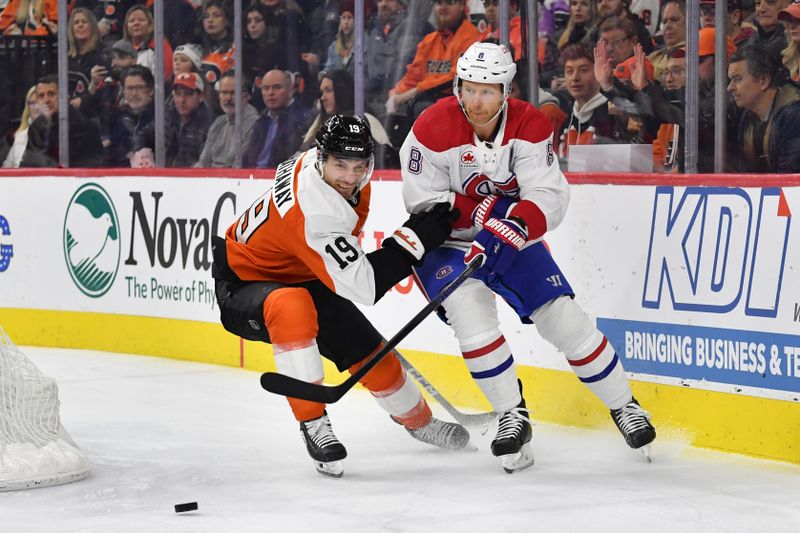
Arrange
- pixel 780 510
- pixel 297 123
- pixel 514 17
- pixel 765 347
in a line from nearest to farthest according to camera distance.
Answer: pixel 780 510, pixel 765 347, pixel 514 17, pixel 297 123

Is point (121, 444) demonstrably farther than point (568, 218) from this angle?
No

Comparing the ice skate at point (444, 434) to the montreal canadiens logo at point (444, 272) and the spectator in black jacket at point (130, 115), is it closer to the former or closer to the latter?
the montreal canadiens logo at point (444, 272)

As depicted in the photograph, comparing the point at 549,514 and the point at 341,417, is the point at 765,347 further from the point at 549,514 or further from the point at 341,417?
the point at 341,417

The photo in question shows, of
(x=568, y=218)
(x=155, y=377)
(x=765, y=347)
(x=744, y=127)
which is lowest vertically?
(x=155, y=377)

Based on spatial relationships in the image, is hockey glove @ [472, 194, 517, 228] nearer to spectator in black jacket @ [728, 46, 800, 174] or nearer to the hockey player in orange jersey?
the hockey player in orange jersey

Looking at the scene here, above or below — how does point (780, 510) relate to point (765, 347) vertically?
below

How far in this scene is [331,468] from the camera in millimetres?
3332

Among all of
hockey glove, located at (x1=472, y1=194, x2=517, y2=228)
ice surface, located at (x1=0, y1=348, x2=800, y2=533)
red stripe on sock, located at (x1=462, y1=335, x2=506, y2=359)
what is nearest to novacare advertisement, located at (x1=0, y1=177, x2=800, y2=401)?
ice surface, located at (x1=0, y1=348, x2=800, y2=533)

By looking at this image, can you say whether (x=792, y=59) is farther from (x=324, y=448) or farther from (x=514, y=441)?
(x=324, y=448)

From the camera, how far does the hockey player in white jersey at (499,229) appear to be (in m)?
3.37

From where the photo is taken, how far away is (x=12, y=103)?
22.4 ft

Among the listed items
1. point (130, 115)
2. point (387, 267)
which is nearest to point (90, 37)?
point (130, 115)

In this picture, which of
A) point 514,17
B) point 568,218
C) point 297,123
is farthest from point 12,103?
point 568,218

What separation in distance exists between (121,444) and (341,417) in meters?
0.75
